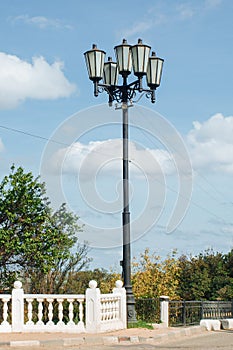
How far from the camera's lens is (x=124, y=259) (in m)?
16.9

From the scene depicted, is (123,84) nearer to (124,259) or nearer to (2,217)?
(124,259)

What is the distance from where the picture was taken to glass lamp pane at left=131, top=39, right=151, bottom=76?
16969mm

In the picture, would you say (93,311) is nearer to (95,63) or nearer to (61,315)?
(61,315)

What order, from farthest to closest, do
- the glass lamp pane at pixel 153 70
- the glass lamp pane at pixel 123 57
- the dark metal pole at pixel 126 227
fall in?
the glass lamp pane at pixel 153 70
the glass lamp pane at pixel 123 57
the dark metal pole at pixel 126 227

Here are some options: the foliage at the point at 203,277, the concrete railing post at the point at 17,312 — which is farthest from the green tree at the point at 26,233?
the foliage at the point at 203,277

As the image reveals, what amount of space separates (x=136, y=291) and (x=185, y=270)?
12269 millimetres

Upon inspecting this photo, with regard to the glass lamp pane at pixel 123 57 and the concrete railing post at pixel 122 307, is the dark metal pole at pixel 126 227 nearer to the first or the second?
the concrete railing post at pixel 122 307

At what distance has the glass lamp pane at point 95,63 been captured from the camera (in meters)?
17.2

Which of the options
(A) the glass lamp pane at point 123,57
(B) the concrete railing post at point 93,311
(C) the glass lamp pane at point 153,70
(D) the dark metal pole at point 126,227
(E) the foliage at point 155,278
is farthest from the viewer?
(E) the foliage at point 155,278

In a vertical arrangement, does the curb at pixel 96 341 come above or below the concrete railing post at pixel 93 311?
below

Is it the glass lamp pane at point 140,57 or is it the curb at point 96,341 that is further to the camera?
the glass lamp pane at point 140,57

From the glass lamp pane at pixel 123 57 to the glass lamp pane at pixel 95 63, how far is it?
Answer: 16.9 inches

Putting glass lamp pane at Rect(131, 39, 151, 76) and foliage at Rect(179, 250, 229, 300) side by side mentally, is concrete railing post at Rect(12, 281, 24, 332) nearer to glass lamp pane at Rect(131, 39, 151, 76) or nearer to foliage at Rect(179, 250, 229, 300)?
glass lamp pane at Rect(131, 39, 151, 76)

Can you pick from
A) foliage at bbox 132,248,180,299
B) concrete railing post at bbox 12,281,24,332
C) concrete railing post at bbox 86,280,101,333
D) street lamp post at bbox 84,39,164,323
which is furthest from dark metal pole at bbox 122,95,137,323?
foliage at bbox 132,248,180,299
